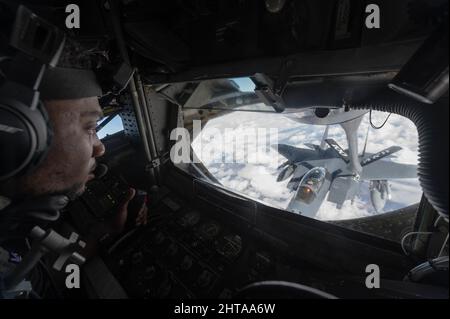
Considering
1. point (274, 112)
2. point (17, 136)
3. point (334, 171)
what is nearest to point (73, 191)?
point (17, 136)

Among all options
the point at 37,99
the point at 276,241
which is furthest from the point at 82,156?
the point at 276,241

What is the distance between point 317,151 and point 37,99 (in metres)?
8.53

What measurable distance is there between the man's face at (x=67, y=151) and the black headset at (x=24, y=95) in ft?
0.73

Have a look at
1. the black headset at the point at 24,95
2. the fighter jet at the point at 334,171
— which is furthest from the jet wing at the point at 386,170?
the black headset at the point at 24,95

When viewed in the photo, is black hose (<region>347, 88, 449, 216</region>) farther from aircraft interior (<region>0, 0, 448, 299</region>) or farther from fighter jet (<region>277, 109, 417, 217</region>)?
fighter jet (<region>277, 109, 417, 217</region>)

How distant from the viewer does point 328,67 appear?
92 cm

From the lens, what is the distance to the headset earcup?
1.95ft

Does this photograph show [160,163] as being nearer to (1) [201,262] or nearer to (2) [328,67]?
(1) [201,262]

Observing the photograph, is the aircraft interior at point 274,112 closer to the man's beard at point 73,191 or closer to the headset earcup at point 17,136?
the man's beard at point 73,191

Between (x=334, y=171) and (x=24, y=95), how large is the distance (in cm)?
781

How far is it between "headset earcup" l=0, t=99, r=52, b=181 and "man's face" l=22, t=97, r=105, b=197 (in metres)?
0.21

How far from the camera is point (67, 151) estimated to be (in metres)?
0.90

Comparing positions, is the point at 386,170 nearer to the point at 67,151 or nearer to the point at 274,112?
the point at 274,112

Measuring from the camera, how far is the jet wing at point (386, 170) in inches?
285
